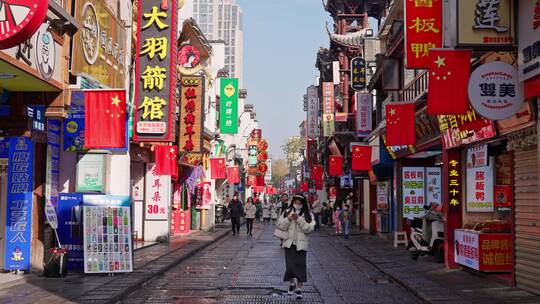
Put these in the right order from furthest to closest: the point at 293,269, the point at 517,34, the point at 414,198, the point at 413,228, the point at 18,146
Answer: the point at 414,198 < the point at 413,228 < the point at 18,146 < the point at 293,269 < the point at 517,34

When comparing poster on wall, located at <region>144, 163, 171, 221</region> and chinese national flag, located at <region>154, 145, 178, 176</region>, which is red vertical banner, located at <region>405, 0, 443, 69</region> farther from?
poster on wall, located at <region>144, 163, 171, 221</region>

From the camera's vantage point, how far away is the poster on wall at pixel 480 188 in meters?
16.0

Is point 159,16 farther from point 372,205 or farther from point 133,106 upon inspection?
point 372,205

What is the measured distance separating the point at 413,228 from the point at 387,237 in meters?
8.66

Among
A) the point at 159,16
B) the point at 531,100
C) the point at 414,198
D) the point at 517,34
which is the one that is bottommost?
the point at 414,198

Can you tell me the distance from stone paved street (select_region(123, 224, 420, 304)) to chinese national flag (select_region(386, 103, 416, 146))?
140 inches

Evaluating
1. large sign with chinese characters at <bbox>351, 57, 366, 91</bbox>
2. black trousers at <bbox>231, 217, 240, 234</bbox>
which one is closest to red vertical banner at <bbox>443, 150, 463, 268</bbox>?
black trousers at <bbox>231, 217, 240, 234</bbox>

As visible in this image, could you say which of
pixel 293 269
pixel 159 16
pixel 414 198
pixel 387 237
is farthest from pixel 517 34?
pixel 387 237

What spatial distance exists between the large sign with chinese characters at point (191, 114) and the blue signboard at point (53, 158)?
12.3 metres

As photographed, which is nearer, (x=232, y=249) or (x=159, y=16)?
(x=159, y=16)

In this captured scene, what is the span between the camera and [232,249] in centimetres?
2366

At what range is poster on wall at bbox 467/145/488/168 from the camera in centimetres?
1490

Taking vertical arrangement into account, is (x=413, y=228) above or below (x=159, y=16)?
below

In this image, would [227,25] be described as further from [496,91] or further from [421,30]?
[496,91]
